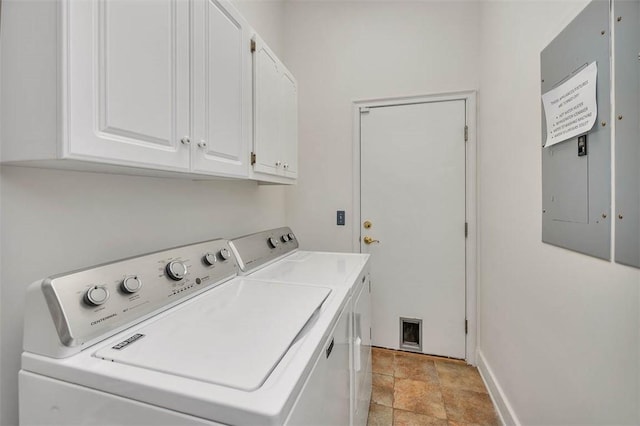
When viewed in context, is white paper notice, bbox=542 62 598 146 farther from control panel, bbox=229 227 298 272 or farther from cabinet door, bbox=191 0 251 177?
control panel, bbox=229 227 298 272

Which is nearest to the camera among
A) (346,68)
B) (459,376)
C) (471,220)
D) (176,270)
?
(176,270)

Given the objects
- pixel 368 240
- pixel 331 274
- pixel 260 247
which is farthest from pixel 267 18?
pixel 331 274

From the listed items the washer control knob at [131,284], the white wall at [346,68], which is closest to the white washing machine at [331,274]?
the washer control knob at [131,284]

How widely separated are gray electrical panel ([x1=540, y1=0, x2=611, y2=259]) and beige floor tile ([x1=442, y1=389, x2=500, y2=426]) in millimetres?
1215

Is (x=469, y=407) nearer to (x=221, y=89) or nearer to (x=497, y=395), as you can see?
(x=497, y=395)

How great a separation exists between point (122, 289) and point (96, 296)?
0.08m

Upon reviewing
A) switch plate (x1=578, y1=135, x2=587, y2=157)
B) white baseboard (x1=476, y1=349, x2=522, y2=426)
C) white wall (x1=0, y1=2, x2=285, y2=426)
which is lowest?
white baseboard (x1=476, y1=349, x2=522, y2=426)

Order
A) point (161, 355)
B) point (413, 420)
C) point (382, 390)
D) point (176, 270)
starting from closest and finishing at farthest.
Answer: point (161, 355)
point (176, 270)
point (413, 420)
point (382, 390)

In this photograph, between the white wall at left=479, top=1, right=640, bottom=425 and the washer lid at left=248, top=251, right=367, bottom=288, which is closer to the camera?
the white wall at left=479, top=1, right=640, bottom=425

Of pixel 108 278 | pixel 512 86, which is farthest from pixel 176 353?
pixel 512 86

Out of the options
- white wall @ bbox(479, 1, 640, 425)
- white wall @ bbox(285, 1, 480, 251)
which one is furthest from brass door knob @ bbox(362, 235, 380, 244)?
white wall @ bbox(479, 1, 640, 425)

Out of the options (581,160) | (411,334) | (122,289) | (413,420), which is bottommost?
(413,420)

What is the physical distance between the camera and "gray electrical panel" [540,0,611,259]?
87 centimetres

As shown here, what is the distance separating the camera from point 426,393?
1.93m
